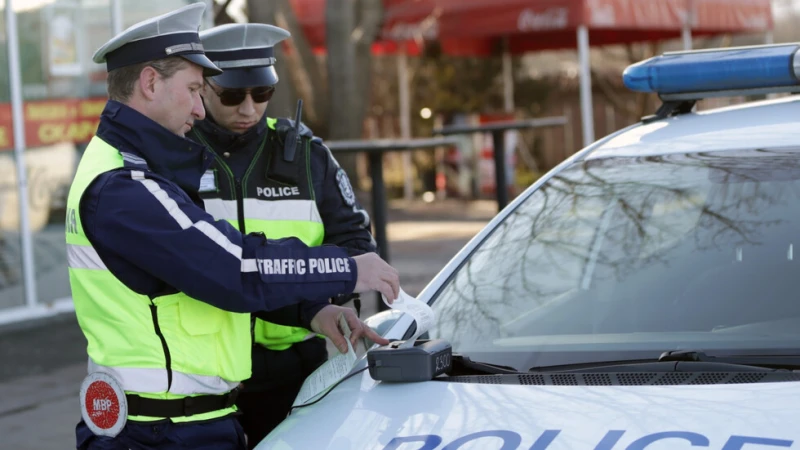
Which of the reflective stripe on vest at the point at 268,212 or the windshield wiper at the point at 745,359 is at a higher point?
the reflective stripe on vest at the point at 268,212

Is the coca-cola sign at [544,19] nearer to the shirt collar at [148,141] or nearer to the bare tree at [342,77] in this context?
the bare tree at [342,77]

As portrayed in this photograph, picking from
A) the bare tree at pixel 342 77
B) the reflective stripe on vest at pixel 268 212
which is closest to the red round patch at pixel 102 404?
the reflective stripe on vest at pixel 268 212

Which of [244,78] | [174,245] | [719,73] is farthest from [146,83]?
[719,73]

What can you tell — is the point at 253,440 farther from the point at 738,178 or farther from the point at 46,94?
the point at 46,94

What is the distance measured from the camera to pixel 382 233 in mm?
5742

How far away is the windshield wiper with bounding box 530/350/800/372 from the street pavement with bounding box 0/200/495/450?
3299 millimetres

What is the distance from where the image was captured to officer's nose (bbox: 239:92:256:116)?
3119 mm

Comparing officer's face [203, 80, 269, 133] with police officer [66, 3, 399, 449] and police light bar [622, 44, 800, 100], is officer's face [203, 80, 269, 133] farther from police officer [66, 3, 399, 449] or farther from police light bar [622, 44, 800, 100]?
police light bar [622, 44, 800, 100]

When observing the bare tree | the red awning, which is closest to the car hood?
the bare tree

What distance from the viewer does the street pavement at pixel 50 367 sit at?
5500mm

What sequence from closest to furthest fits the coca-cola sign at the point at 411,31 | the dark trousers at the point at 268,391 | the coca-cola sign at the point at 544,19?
1. the dark trousers at the point at 268,391
2. the coca-cola sign at the point at 544,19
3. the coca-cola sign at the point at 411,31

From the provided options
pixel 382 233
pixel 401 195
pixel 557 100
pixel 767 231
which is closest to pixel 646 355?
pixel 767 231

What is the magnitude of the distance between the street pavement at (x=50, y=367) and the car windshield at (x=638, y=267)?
2.88 meters

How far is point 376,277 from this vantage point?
8.38 ft
